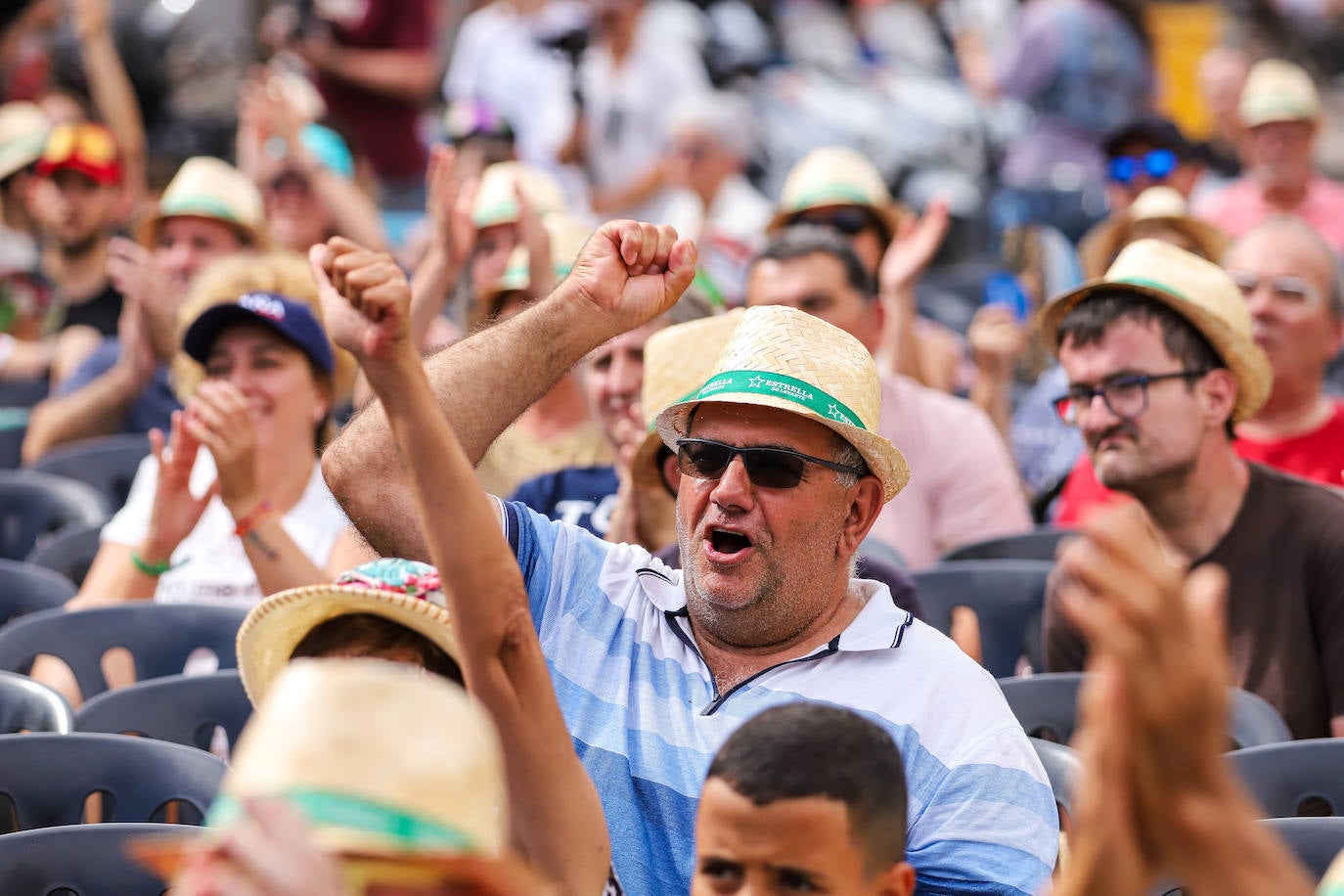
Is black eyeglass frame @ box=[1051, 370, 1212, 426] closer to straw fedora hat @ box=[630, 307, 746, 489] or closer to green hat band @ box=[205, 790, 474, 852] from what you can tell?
straw fedora hat @ box=[630, 307, 746, 489]

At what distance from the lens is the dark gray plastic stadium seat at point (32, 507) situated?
535cm

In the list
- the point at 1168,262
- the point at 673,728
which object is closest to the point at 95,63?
the point at 1168,262

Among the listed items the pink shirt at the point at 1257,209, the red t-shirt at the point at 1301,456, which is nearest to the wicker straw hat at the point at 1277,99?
the pink shirt at the point at 1257,209

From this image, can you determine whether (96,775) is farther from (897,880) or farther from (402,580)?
(897,880)

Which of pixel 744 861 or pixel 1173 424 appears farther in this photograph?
pixel 1173 424

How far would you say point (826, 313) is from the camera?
4.83 meters

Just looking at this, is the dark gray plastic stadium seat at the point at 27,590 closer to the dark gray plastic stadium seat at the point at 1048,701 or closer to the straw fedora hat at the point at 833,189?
the dark gray plastic stadium seat at the point at 1048,701

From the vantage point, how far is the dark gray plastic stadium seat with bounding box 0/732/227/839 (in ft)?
10.2

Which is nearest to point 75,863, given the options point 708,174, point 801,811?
point 801,811

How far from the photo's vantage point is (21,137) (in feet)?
25.6

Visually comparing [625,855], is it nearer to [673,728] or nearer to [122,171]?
[673,728]

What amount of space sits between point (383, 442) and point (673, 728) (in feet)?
2.12

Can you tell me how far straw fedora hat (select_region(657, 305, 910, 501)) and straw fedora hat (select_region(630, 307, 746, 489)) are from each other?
0.66 m

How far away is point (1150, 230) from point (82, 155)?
4.11 metres
